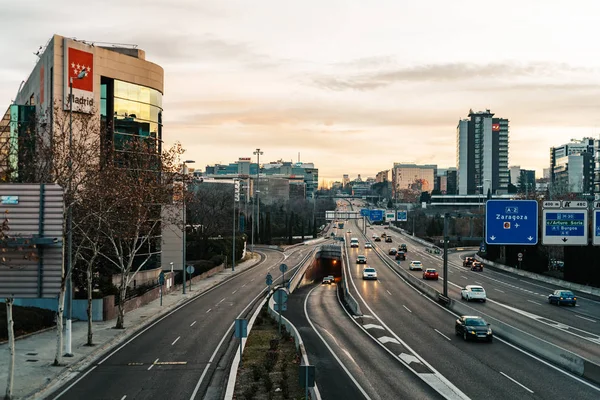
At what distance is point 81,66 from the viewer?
50188mm

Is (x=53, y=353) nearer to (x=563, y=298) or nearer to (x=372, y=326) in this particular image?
(x=372, y=326)

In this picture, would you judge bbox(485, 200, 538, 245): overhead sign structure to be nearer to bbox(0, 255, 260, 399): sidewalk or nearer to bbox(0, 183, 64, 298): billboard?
bbox(0, 255, 260, 399): sidewalk

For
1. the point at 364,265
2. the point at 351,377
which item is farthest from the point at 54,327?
the point at 364,265

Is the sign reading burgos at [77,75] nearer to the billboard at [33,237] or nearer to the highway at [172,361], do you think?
→ the highway at [172,361]

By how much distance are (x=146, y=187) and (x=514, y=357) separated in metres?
22.1

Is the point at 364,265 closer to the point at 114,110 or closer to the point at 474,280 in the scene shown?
the point at 474,280

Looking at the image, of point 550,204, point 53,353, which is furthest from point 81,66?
point 550,204

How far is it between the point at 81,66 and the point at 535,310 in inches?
1641

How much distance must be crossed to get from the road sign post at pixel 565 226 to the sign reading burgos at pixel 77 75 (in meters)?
35.6

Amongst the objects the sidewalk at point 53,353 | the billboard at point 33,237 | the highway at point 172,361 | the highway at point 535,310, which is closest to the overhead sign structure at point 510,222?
the highway at point 535,310

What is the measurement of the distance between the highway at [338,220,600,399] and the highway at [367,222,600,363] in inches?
147

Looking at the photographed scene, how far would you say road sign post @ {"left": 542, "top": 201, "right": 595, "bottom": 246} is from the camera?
32906 millimetres

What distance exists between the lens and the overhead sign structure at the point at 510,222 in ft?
110

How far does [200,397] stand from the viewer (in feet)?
70.3
